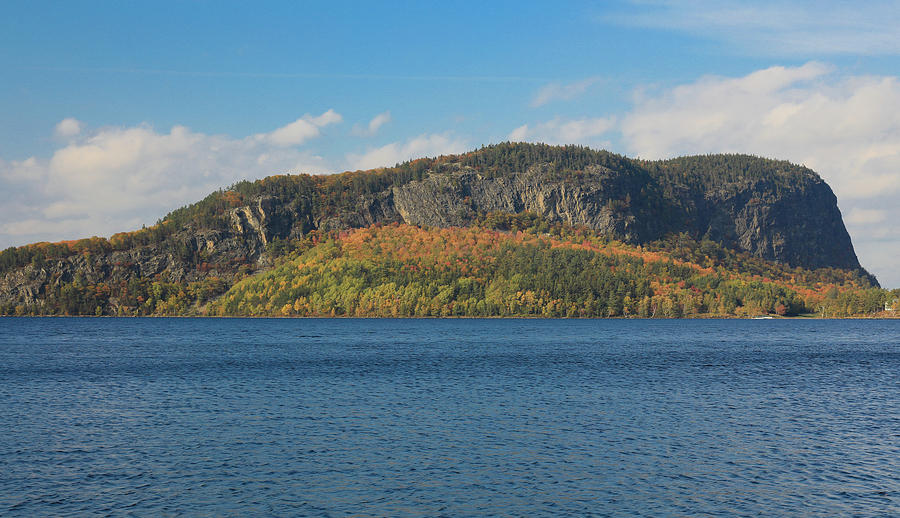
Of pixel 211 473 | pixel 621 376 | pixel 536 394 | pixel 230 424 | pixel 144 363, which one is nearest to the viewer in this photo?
pixel 211 473

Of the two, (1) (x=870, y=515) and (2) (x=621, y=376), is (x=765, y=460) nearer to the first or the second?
(1) (x=870, y=515)

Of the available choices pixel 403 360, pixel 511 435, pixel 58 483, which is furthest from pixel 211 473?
pixel 403 360

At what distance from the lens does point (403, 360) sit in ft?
377

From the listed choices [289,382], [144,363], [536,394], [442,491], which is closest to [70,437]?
[442,491]

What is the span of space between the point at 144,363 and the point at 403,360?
3818 centimetres

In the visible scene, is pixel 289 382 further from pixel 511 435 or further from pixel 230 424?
pixel 511 435

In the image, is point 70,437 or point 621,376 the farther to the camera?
point 621,376

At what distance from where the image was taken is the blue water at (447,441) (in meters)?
36.7

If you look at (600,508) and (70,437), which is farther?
(70,437)

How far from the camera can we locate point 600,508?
116 feet

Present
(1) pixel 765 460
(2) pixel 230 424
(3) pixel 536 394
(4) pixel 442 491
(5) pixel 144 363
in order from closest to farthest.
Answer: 1. (4) pixel 442 491
2. (1) pixel 765 460
3. (2) pixel 230 424
4. (3) pixel 536 394
5. (5) pixel 144 363

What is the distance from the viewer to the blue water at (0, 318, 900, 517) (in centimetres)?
3672

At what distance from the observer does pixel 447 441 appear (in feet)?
165

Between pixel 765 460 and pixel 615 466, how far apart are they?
972 cm
